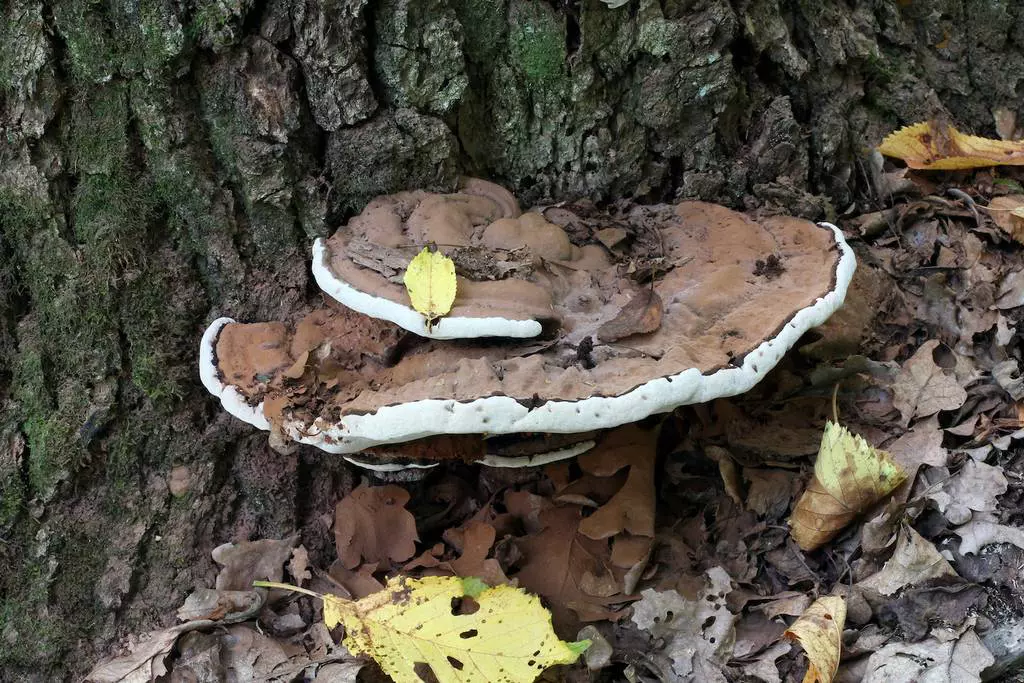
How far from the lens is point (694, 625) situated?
2.76 meters

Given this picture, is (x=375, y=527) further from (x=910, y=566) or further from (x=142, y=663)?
(x=910, y=566)

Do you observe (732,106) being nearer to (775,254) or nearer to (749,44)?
(749,44)

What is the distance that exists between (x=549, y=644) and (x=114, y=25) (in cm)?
268

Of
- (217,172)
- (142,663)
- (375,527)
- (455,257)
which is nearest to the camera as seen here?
(455,257)

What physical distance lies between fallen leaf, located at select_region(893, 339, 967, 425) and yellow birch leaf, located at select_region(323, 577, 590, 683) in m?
1.59

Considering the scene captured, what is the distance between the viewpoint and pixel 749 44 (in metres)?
3.25

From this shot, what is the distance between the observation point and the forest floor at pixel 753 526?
2.53 m

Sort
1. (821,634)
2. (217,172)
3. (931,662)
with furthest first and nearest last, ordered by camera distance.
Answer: (217,172) < (821,634) < (931,662)

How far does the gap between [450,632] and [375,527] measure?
2.25 feet

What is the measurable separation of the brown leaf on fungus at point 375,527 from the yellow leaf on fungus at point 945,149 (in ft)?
9.24

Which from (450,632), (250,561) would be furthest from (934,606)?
(250,561)

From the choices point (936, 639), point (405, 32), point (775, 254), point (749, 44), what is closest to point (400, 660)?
point (936, 639)

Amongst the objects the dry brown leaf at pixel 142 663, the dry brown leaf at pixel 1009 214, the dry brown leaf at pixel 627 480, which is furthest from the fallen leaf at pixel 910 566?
the dry brown leaf at pixel 142 663

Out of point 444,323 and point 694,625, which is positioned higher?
point 444,323
